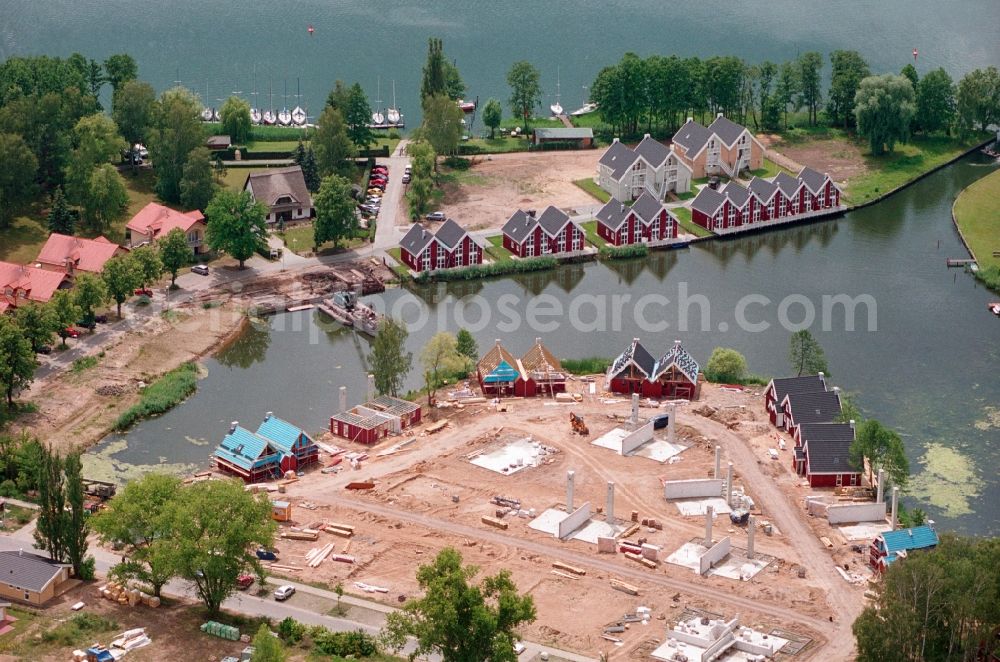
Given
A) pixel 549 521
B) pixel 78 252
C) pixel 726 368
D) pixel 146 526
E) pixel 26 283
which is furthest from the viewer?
pixel 78 252

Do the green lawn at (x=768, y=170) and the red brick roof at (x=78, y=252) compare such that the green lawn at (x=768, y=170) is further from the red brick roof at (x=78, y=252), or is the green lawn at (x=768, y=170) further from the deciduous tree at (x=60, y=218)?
the deciduous tree at (x=60, y=218)

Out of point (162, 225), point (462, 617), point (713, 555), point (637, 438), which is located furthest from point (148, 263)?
point (462, 617)

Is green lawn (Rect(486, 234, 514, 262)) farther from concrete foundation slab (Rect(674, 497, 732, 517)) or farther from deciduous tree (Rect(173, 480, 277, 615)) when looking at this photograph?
deciduous tree (Rect(173, 480, 277, 615))

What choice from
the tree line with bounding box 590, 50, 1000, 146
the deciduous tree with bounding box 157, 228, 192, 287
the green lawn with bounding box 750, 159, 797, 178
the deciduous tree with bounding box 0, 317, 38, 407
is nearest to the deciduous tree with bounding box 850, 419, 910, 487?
the deciduous tree with bounding box 0, 317, 38, 407

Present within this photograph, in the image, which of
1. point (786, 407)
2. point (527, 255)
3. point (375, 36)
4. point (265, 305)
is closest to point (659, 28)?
point (375, 36)

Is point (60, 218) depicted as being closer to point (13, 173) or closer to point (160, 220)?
point (13, 173)

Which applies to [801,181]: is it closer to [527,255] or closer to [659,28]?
[527,255]
